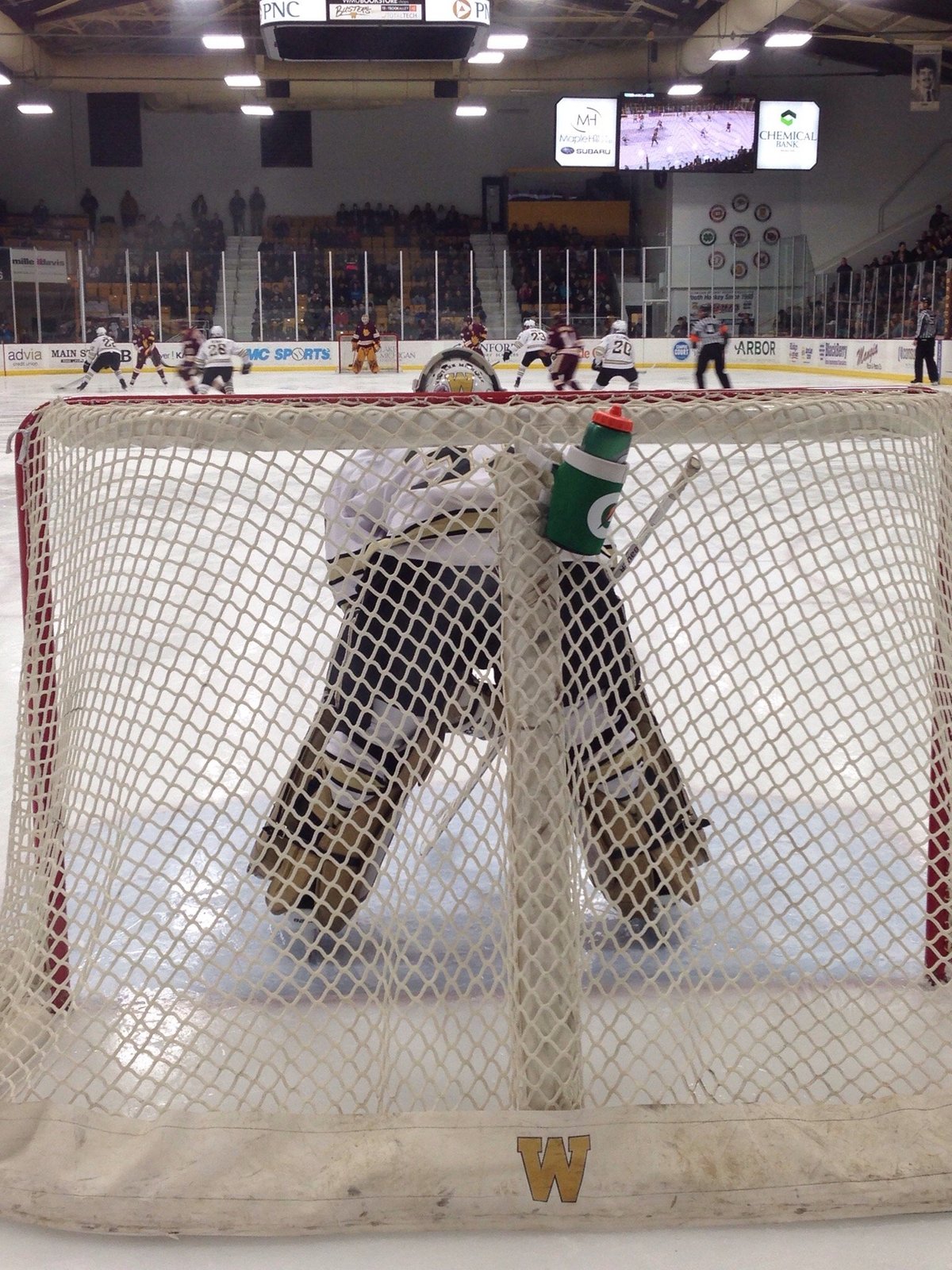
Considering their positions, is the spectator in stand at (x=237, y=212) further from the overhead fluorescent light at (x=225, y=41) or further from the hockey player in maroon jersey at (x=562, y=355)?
the hockey player in maroon jersey at (x=562, y=355)

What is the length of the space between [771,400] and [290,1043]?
1071 millimetres

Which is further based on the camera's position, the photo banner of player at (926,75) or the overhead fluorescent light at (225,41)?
the photo banner of player at (926,75)

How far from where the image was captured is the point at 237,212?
1026 inches

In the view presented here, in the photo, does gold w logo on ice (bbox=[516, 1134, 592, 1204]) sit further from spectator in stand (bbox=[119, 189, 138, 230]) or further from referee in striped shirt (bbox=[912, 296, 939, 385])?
spectator in stand (bbox=[119, 189, 138, 230])

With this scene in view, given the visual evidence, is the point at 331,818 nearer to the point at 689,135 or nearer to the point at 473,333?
the point at 473,333

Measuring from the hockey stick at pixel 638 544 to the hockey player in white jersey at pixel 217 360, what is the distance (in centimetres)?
1256

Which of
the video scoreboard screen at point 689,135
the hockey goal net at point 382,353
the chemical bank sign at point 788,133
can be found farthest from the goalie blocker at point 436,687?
the chemical bank sign at point 788,133

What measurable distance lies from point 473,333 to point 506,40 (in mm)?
4231

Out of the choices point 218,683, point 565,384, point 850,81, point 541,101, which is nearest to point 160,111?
point 541,101

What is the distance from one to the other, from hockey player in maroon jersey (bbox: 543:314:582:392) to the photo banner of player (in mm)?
7943

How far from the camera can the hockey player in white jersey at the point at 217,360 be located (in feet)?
44.5

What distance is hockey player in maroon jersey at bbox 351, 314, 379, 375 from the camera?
20.0 meters

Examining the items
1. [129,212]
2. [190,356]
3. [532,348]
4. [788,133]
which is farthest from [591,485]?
[129,212]

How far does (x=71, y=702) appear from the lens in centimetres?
171
